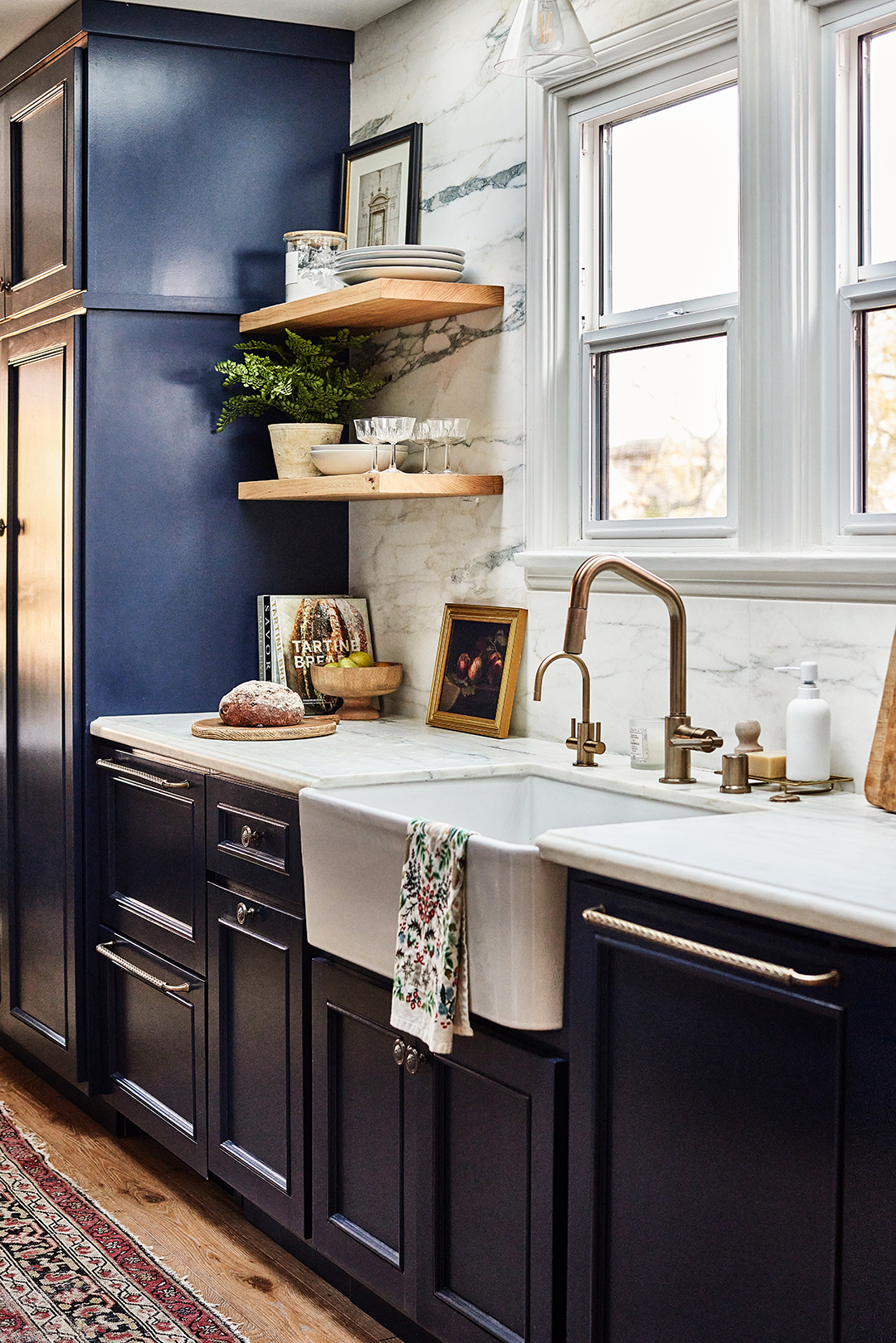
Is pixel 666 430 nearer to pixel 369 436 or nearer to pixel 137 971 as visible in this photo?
pixel 369 436

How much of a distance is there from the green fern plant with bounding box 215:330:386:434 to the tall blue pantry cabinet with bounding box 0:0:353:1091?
0.07 metres

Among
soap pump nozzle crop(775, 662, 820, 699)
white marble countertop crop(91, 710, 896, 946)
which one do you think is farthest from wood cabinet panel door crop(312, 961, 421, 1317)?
soap pump nozzle crop(775, 662, 820, 699)

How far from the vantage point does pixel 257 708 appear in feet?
9.86

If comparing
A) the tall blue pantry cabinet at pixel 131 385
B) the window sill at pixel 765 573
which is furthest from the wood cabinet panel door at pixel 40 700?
the window sill at pixel 765 573

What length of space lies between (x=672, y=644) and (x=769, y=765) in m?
0.26

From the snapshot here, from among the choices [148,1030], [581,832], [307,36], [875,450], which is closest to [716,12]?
[875,450]

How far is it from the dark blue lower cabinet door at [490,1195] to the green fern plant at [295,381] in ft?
5.90

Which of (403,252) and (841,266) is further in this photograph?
(403,252)

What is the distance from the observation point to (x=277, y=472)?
3.50 m

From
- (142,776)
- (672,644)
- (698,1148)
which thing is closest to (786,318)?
(672,644)

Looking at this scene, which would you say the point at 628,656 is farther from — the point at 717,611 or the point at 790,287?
the point at 790,287

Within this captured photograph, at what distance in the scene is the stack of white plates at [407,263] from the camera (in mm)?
3012

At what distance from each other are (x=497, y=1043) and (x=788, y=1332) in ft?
1.88

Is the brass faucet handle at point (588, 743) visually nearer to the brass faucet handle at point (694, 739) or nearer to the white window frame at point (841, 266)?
the brass faucet handle at point (694, 739)
